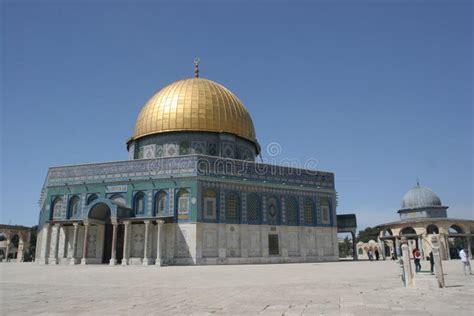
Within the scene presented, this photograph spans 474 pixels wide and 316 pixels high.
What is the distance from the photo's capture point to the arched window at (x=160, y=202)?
2817cm

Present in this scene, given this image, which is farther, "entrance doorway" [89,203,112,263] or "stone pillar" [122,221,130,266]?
"entrance doorway" [89,203,112,263]

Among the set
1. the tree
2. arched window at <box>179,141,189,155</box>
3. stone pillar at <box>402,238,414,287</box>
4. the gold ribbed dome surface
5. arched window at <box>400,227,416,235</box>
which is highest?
the gold ribbed dome surface

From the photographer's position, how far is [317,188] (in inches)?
1326

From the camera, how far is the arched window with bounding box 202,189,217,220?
27797 mm

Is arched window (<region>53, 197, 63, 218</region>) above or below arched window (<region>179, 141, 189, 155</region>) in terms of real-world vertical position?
below

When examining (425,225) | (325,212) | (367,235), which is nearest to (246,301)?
(325,212)

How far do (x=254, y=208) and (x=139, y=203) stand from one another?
8.65 metres

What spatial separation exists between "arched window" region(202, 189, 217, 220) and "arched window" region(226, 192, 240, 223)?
1.11m

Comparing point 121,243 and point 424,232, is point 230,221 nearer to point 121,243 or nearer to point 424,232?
point 121,243

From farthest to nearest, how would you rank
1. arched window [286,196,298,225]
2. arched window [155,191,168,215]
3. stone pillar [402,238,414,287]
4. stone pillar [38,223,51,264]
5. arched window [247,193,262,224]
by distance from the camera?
1. arched window [286,196,298,225]
2. arched window [247,193,262,224]
3. stone pillar [38,223,51,264]
4. arched window [155,191,168,215]
5. stone pillar [402,238,414,287]

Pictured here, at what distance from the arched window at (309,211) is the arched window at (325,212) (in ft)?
3.41

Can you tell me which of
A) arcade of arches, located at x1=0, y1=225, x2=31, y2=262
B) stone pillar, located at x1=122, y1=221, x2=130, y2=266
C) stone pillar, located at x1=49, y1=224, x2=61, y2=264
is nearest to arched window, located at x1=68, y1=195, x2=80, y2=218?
stone pillar, located at x1=49, y1=224, x2=61, y2=264

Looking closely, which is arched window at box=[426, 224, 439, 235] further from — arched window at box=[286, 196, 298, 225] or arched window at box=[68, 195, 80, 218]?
arched window at box=[68, 195, 80, 218]

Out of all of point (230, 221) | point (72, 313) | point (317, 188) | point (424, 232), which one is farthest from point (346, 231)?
point (72, 313)
